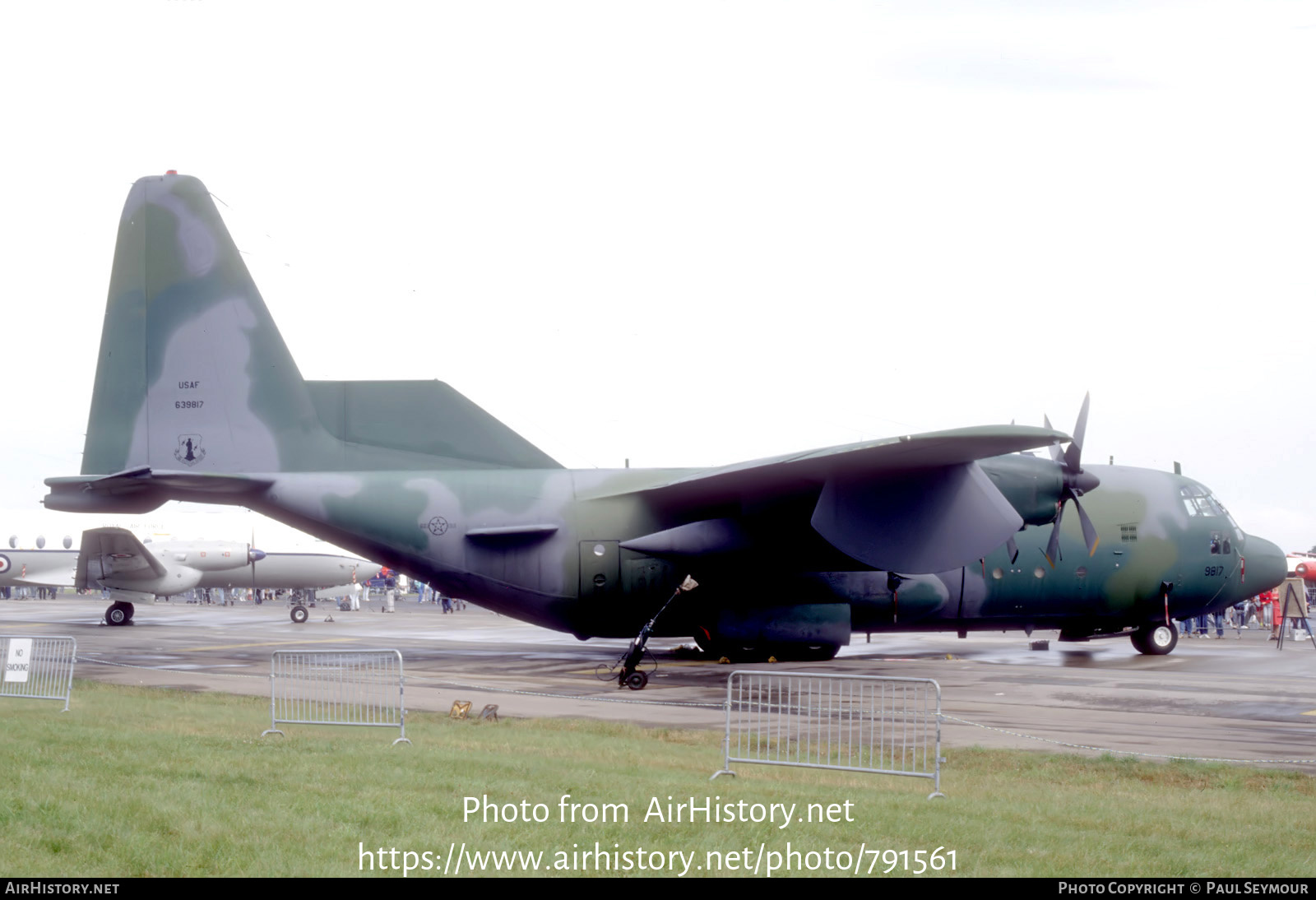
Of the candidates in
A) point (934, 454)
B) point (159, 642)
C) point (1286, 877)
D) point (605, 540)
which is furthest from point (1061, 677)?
point (159, 642)

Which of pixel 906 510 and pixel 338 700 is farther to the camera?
pixel 906 510

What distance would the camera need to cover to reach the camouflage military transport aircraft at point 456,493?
21.4 meters

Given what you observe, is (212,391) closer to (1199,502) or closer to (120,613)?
(120,613)

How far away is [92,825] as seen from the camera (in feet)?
24.7

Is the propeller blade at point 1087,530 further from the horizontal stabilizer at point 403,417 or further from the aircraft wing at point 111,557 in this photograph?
the aircraft wing at point 111,557

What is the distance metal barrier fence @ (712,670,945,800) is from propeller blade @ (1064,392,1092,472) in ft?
18.6

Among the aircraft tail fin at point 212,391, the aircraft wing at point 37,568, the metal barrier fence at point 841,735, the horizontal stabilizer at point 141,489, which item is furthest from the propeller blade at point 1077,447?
the aircraft wing at point 37,568

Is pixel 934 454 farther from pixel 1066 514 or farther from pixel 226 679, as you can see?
pixel 226 679

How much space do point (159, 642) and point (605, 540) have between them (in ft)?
48.7

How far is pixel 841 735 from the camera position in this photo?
1332 cm

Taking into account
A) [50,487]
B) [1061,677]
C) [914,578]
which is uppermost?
[50,487]

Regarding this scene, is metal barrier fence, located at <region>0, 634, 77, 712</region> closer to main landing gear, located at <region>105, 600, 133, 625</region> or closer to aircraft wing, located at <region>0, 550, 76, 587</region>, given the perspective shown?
main landing gear, located at <region>105, 600, 133, 625</region>

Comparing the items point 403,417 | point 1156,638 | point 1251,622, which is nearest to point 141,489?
point 403,417

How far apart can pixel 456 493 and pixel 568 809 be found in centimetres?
1399
